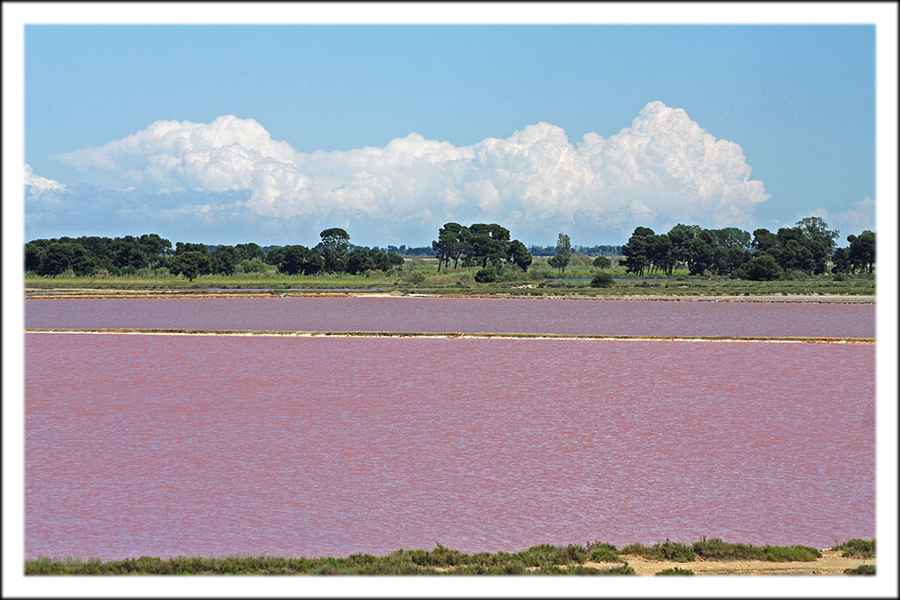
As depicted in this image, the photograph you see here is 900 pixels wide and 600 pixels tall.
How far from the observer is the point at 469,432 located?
11.9 meters

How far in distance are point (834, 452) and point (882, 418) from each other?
651cm

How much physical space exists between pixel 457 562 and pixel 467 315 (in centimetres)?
2990

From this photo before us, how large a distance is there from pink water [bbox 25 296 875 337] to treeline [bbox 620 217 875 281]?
38891 millimetres

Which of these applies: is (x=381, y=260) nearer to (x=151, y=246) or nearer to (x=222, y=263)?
(x=222, y=263)

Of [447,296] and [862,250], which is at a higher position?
[862,250]

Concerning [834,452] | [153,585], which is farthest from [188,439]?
[834,452]

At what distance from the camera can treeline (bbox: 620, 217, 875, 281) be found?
Answer: 271 ft

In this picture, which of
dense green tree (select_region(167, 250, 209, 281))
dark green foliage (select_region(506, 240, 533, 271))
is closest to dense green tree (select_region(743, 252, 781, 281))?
dark green foliage (select_region(506, 240, 533, 271))

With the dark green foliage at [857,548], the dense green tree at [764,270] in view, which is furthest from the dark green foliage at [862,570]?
the dense green tree at [764,270]

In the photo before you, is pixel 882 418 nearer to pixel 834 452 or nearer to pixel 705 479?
pixel 705 479

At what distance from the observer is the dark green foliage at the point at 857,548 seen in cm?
678

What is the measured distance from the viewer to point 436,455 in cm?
1049

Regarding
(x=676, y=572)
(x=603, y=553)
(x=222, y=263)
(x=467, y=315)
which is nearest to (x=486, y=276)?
(x=222, y=263)

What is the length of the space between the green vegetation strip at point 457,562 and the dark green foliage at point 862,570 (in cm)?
47
